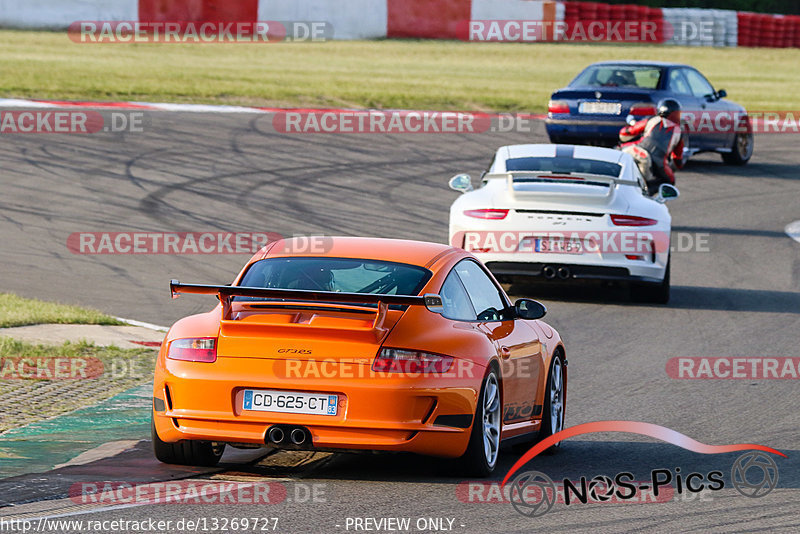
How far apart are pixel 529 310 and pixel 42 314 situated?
528 cm

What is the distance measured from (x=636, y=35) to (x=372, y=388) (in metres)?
39.5

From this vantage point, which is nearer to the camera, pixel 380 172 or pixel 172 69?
pixel 380 172

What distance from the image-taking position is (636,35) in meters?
44.7

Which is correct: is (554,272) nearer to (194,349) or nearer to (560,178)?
(560,178)

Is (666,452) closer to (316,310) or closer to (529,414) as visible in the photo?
(529,414)

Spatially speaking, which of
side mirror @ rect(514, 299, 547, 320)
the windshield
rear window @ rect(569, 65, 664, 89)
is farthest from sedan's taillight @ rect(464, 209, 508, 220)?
rear window @ rect(569, 65, 664, 89)

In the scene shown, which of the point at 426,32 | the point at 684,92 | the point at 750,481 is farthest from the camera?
the point at 426,32

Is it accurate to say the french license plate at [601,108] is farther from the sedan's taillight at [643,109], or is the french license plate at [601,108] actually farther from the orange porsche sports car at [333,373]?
the orange porsche sports car at [333,373]

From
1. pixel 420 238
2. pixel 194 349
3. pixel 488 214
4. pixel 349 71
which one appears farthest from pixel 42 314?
pixel 349 71

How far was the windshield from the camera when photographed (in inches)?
297

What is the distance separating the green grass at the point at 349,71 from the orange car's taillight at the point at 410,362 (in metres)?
19.7

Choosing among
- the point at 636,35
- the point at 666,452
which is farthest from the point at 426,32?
the point at 666,452

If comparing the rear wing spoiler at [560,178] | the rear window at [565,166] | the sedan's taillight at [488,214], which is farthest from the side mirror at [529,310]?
the rear window at [565,166]

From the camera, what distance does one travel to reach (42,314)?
1174 centimetres
